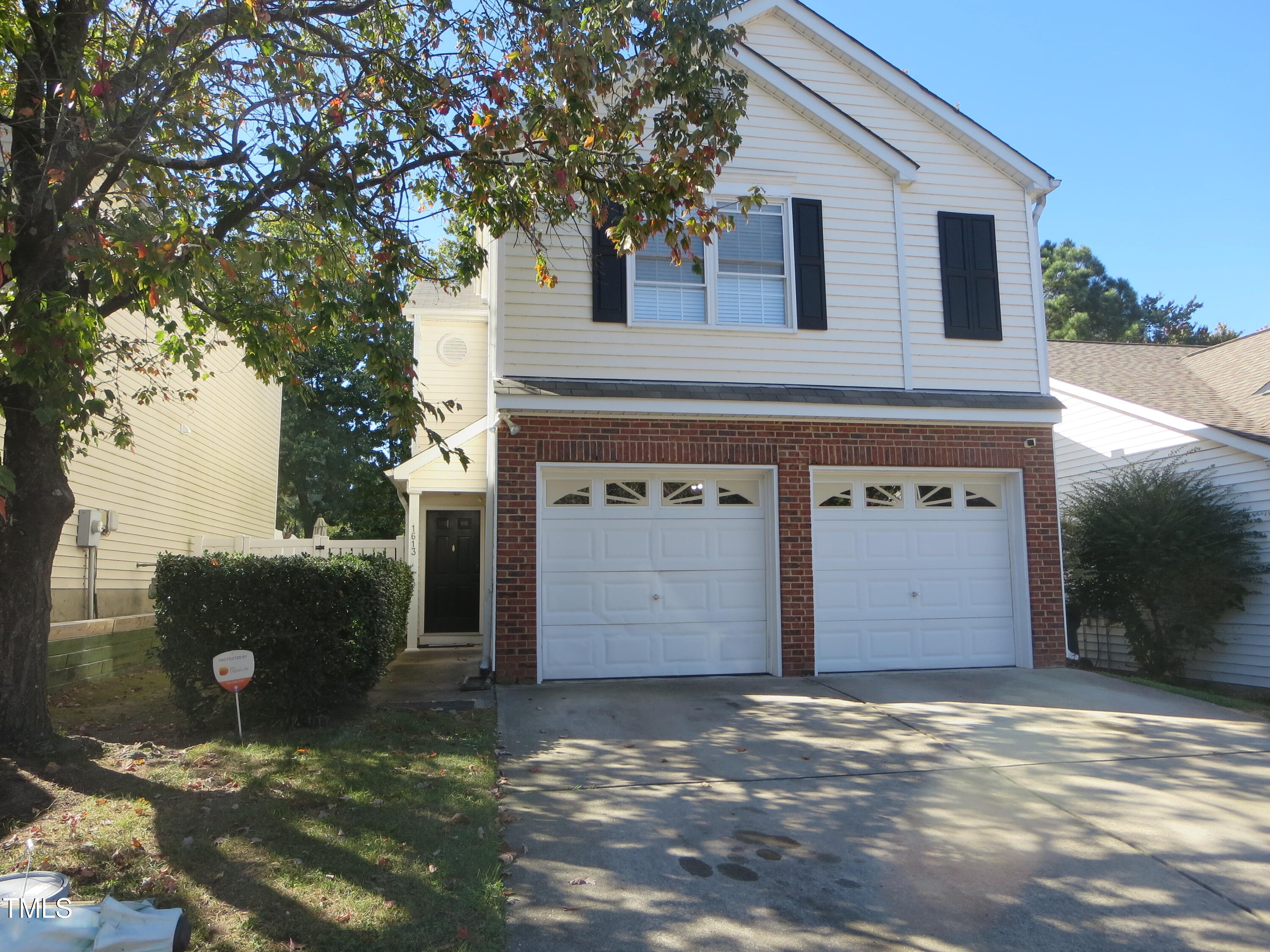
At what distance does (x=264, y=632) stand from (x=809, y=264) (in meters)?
7.12

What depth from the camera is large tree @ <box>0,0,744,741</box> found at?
595 cm

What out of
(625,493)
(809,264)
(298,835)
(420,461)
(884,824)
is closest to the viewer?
(298,835)

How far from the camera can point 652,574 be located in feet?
32.2

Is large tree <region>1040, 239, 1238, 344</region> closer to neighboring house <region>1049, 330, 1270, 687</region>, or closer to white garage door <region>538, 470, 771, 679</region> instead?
neighboring house <region>1049, 330, 1270, 687</region>

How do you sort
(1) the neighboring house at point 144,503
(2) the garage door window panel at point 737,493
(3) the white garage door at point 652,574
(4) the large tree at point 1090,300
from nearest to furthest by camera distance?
(3) the white garage door at point 652,574 < (1) the neighboring house at point 144,503 < (2) the garage door window panel at point 737,493 < (4) the large tree at point 1090,300

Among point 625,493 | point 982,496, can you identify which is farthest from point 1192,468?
point 625,493

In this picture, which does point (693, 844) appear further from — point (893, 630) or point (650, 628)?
point (893, 630)

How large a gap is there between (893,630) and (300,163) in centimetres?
772

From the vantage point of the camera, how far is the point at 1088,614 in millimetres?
13219

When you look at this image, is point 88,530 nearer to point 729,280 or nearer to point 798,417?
point 729,280

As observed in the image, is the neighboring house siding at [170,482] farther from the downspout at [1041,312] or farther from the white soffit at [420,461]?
the downspout at [1041,312]

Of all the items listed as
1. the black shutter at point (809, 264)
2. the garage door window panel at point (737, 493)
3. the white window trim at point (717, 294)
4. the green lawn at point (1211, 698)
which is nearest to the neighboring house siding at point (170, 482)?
the white window trim at point (717, 294)

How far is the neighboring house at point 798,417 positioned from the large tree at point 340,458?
66.8 feet

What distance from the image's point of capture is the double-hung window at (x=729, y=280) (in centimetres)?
1024
